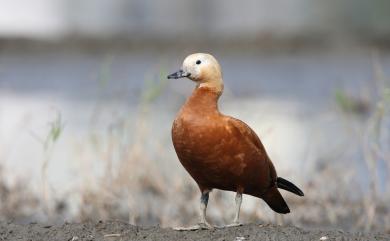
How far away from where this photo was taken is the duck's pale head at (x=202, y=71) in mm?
6441

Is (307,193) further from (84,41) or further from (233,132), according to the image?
(84,41)

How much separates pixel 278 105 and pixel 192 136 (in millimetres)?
9852

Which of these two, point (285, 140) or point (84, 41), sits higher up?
point (84, 41)

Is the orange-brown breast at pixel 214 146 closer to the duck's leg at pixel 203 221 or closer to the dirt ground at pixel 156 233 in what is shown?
the duck's leg at pixel 203 221

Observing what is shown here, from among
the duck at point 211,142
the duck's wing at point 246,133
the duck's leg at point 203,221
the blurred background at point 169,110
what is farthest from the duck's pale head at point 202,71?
the blurred background at point 169,110

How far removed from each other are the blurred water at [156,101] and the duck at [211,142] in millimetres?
1462

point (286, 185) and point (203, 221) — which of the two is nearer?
point (203, 221)

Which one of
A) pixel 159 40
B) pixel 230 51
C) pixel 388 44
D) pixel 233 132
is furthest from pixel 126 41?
pixel 233 132

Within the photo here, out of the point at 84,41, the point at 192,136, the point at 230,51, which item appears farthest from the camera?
the point at 84,41

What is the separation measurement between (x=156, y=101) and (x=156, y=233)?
931 cm

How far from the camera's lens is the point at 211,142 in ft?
20.7

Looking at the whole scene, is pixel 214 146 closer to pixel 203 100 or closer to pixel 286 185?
pixel 203 100

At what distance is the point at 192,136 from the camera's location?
6285mm

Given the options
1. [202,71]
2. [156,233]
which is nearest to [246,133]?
[202,71]
